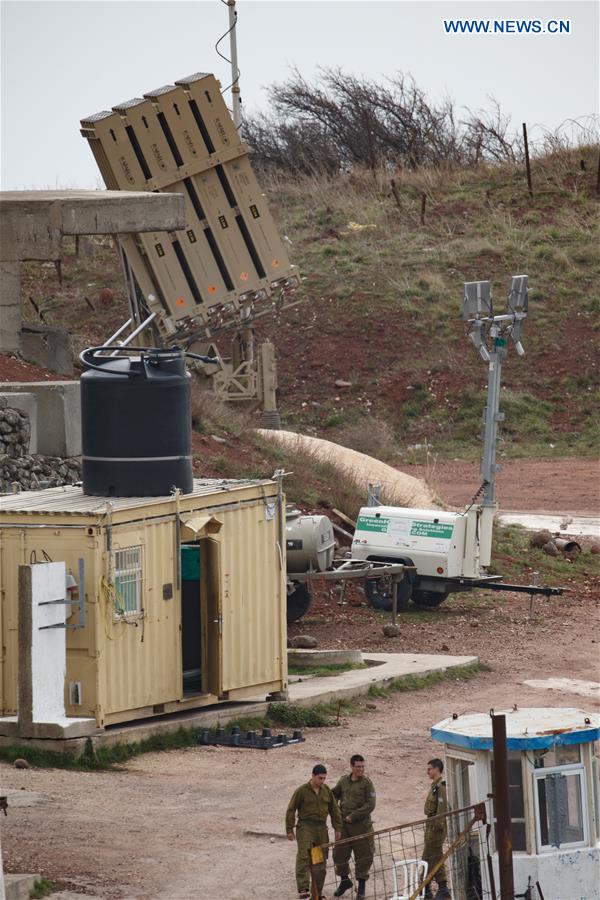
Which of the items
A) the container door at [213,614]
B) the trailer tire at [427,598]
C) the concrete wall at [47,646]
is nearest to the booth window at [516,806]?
the concrete wall at [47,646]

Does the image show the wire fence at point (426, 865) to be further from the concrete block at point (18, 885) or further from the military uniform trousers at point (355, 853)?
the concrete block at point (18, 885)

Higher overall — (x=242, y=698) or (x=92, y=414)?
(x=92, y=414)

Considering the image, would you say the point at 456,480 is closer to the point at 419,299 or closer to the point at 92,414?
the point at 419,299

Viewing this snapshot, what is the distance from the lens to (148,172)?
25766 millimetres

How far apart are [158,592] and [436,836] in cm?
462

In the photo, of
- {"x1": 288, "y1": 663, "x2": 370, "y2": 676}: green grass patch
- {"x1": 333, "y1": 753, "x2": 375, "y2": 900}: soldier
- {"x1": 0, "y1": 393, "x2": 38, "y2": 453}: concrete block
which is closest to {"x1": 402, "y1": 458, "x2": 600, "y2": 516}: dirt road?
{"x1": 288, "y1": 663, "x2": 370, "y2": 676}: green grass patch

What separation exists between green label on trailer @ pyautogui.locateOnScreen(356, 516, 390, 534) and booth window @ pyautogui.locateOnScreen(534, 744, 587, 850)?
11196mm

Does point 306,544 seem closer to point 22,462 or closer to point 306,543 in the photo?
point 306,543

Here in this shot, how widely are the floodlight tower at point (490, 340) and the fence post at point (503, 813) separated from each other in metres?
11.9

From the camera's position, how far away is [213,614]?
14.7 m

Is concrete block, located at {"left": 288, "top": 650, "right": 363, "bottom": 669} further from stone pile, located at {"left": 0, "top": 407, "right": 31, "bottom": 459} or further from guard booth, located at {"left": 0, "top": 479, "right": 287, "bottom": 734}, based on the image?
stone pile, located at {"left": 0, "top": 407, "right": 31, "bottom": 459}

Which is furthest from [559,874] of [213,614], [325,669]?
[325,669]

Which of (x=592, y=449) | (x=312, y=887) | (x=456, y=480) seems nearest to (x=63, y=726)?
(x=312, y=887)

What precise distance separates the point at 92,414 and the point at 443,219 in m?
34.2
